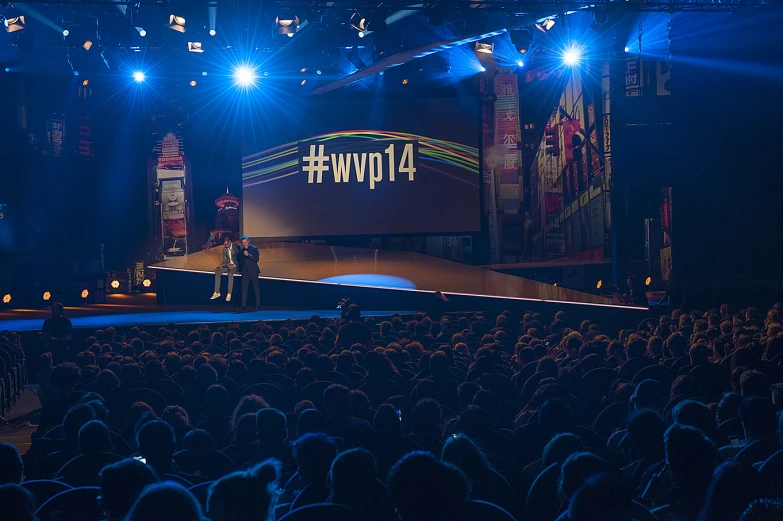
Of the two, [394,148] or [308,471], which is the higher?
[394,148]

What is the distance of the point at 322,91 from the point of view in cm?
1612

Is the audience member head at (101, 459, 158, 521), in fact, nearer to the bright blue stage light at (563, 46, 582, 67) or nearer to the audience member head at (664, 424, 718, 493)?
the audience member head at (664, 424, 718, 493)

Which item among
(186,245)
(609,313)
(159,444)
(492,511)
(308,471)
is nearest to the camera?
(492,511)

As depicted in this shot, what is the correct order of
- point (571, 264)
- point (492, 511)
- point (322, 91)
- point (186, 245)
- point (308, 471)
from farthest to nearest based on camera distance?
point (186, 245) < point (571, 264) < point (322, 91) < point (308, 471) < point (492, 511)

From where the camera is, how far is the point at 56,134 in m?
21.1

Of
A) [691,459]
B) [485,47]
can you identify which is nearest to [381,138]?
[485,47]

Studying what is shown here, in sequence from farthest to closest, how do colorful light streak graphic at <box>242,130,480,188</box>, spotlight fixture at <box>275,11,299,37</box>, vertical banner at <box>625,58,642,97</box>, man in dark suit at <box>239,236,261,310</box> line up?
vertical banner at <box>625,58,642,97</box>, colorful light streak graphic at <box>242,130,480,188</box>, man in dark suit at <box>239,236,261,310</box>, spotlight fixture at <box>275,11,299,37</box>

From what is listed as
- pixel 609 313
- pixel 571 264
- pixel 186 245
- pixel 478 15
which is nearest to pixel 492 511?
pixel 609 313

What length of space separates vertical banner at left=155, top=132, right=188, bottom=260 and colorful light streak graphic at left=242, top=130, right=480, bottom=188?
6212 millimetres

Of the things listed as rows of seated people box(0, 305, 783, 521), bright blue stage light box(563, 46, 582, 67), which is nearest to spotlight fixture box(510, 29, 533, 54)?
bright blue stage light box(563, 46, 582, 67)

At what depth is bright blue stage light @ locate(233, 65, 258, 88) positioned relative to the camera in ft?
55.6

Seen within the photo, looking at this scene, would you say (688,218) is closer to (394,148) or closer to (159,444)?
(394,148)

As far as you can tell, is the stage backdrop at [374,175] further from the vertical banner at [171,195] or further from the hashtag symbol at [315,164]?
the vertical banner at [171,195]

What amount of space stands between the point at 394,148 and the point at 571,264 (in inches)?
212
